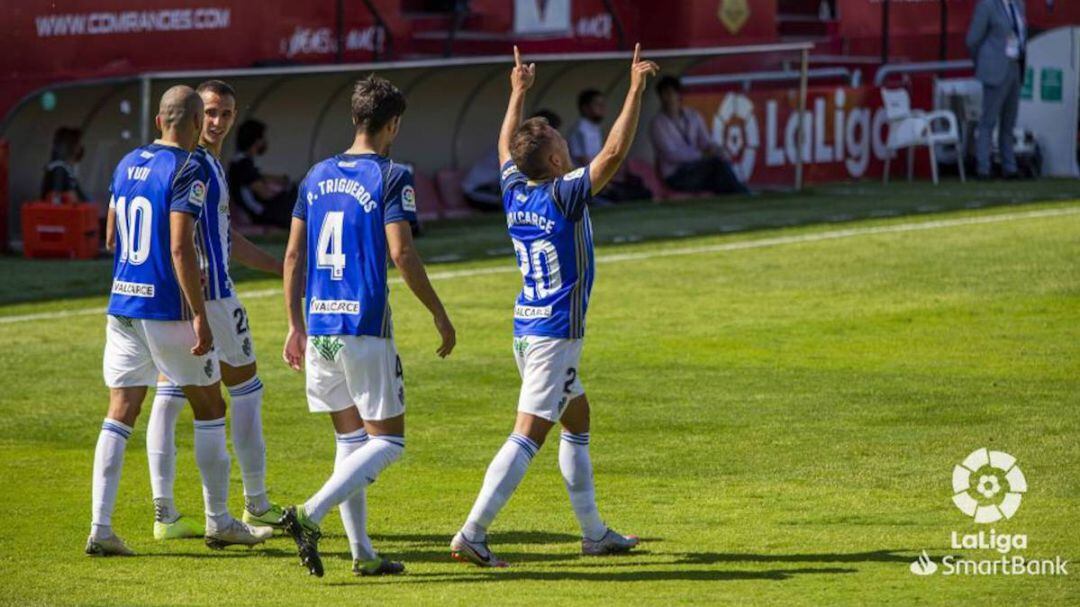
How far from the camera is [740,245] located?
19484 mm

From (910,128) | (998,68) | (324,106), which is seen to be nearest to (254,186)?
(324,106)

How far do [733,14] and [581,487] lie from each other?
940 inches

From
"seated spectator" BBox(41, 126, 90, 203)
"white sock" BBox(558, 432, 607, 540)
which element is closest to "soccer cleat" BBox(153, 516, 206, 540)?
"white sock" BBox(558, 432, 607, 540)

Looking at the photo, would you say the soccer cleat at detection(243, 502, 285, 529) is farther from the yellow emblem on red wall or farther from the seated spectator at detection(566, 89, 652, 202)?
the yellow emblem on red wall

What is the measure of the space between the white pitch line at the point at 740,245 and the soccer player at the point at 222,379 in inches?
274

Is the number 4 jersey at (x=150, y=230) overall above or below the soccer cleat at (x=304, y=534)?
above

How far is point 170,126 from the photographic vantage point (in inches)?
312

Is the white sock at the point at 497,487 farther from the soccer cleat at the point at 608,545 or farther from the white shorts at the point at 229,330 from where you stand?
the white shorts at the point at 229,330

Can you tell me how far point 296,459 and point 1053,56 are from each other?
20572 mm

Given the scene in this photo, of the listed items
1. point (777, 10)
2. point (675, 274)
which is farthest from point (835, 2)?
point (675, 274)

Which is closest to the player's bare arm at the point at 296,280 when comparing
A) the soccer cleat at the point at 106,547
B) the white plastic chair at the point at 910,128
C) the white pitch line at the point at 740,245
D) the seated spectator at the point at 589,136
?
the soccer cleat at the point at 106,547

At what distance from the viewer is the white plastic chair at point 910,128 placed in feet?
88.9

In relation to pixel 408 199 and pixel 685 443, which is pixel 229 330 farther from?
pixel 685 443

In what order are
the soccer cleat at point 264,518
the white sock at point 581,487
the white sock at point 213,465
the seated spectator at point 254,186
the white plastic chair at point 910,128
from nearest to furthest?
the white sock at point 581,487
the white sock at point 213,465
the soccer cleat at point 264,518
the seated spectator at point 254,186
the white plastic chair at point 910,128
